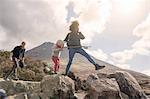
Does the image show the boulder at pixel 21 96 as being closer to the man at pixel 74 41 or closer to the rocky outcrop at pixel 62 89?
the rocky outcrop at pixel 62 89

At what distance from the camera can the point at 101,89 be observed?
1845cm

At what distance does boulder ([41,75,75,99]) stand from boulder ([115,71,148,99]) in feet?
10.2

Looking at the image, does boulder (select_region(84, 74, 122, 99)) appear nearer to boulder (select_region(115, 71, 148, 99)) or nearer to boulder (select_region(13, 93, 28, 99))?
boulder (select_region(115, 71, 148, 99))

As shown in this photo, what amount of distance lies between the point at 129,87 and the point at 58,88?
4.01 metres

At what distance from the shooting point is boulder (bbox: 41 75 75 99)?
59.8ft

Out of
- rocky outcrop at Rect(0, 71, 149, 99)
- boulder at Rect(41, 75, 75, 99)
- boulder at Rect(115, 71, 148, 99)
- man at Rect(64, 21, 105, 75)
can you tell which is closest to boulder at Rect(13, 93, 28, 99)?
rocky outcrop at Rect(0, 71, 149, 99)

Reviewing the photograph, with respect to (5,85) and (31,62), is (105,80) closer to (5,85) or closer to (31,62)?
(5,85)

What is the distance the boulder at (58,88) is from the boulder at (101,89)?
2.93ft

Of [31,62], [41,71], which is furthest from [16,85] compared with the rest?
[31,62]

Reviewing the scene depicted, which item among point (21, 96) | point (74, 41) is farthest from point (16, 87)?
point (74, 41)

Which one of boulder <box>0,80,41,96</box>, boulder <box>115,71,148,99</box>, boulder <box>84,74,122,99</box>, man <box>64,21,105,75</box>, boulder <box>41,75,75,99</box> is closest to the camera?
man <box>64,21,105,75</box>

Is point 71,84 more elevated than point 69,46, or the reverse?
point 69,46

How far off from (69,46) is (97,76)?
7.86ft

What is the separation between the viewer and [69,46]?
1789cm
